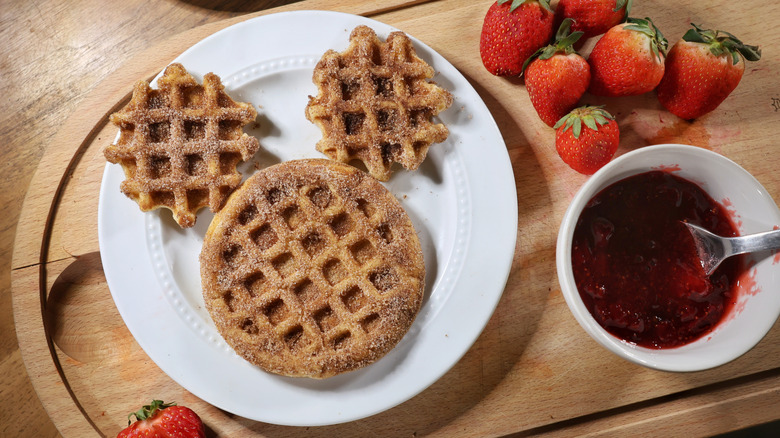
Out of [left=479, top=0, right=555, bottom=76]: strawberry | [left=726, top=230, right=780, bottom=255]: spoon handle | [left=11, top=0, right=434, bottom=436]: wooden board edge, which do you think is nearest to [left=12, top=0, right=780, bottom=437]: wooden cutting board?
[left=11, top=0, right=434, bottom=436]: wooden board edge

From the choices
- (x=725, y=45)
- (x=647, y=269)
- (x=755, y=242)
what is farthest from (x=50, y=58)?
(x=755, y=242)

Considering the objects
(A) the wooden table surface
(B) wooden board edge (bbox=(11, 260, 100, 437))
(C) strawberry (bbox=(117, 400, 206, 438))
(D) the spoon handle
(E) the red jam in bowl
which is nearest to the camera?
(D) the spoon handle

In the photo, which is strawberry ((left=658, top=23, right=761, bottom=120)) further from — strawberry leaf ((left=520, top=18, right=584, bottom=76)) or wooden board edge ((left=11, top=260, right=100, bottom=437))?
wooden board edge ((left=11, top=260, right=100, bottom=437))

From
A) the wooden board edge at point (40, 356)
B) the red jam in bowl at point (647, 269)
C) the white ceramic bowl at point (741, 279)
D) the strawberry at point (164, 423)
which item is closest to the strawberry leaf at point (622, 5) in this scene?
the white ceramic bowl at point (741, 279)

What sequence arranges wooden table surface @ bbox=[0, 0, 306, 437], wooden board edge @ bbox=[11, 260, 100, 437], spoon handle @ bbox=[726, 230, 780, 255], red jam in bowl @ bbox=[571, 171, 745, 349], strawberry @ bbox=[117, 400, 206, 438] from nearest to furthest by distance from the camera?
1. spoon handle @ bbox=[726, 230, 780, 255]
2. red jam in bowl @ bbox=[571, 171, 745, 349]
3. strawberry @ bbox=[117, 400, 206, 438]
4. wooden board edge @ bbox=[11, 260, 100, 437]
5. wooden table surface @ bbox=[0, 0, 306, 437]

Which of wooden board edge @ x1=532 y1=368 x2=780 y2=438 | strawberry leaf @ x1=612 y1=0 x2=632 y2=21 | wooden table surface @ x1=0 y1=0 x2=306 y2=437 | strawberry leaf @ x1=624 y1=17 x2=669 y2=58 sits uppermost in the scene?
wooden table surface @ x1=0 y1=0 x2=306 y2=437
